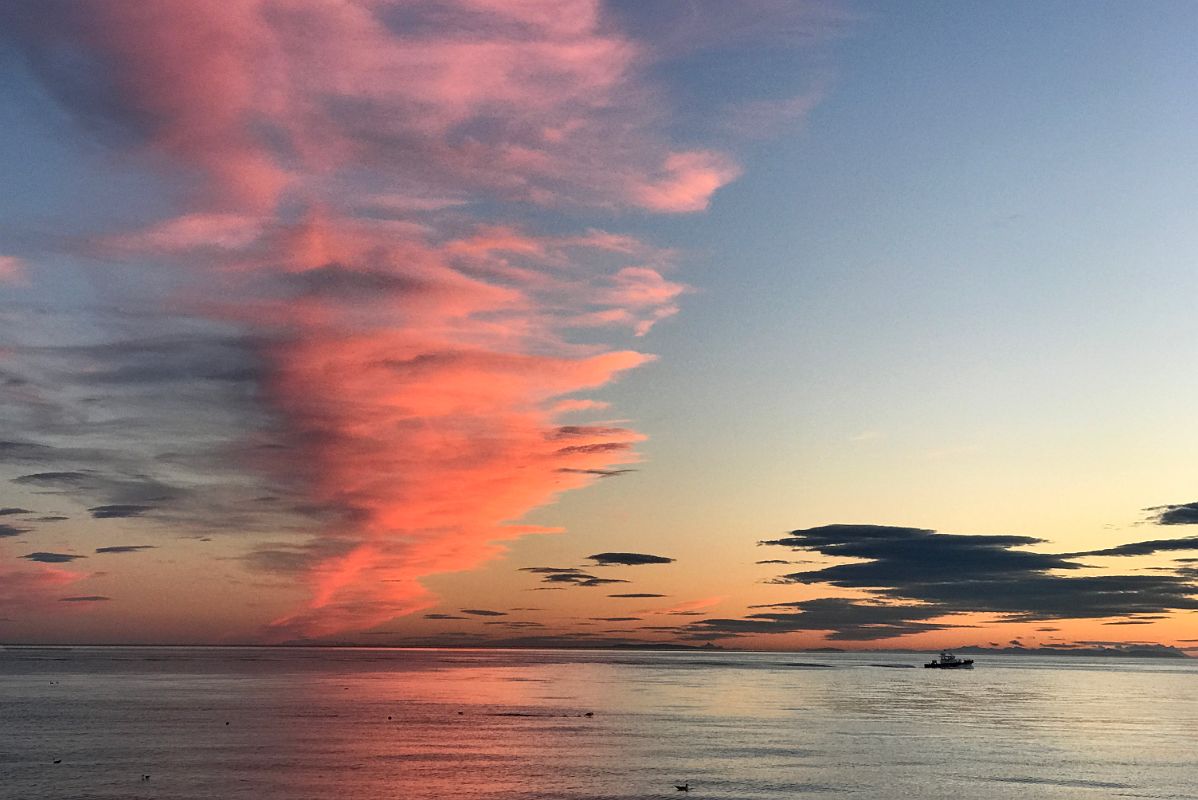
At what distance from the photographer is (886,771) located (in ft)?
303

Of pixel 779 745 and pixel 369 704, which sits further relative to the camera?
pixel 369 704

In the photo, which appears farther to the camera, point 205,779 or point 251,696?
point 251,696

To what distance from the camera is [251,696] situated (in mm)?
190875

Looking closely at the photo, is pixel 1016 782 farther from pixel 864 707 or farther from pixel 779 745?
pixel 864 707

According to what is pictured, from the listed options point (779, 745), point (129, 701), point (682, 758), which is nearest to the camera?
point (682, 758)

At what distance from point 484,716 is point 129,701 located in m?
60.8

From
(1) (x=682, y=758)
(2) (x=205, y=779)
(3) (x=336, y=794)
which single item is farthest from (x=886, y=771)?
(2) (x=205, y=779)

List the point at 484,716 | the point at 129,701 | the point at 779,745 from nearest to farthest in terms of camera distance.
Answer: the point at 779,745 < the point at 484,716 < the point at 129,701

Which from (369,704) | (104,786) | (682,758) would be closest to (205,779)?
(104,786)

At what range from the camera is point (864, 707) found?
570 feet

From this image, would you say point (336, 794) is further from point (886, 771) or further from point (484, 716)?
point (484, 716)

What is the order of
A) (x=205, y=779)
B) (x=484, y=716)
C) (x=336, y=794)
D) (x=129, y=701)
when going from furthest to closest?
(x=129, y=701)
(x=484, y=716)
(x=205, y=779)
(x=336, y=794)

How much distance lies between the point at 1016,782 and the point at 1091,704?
126m

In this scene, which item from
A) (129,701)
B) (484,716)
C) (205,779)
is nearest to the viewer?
(205,779)
